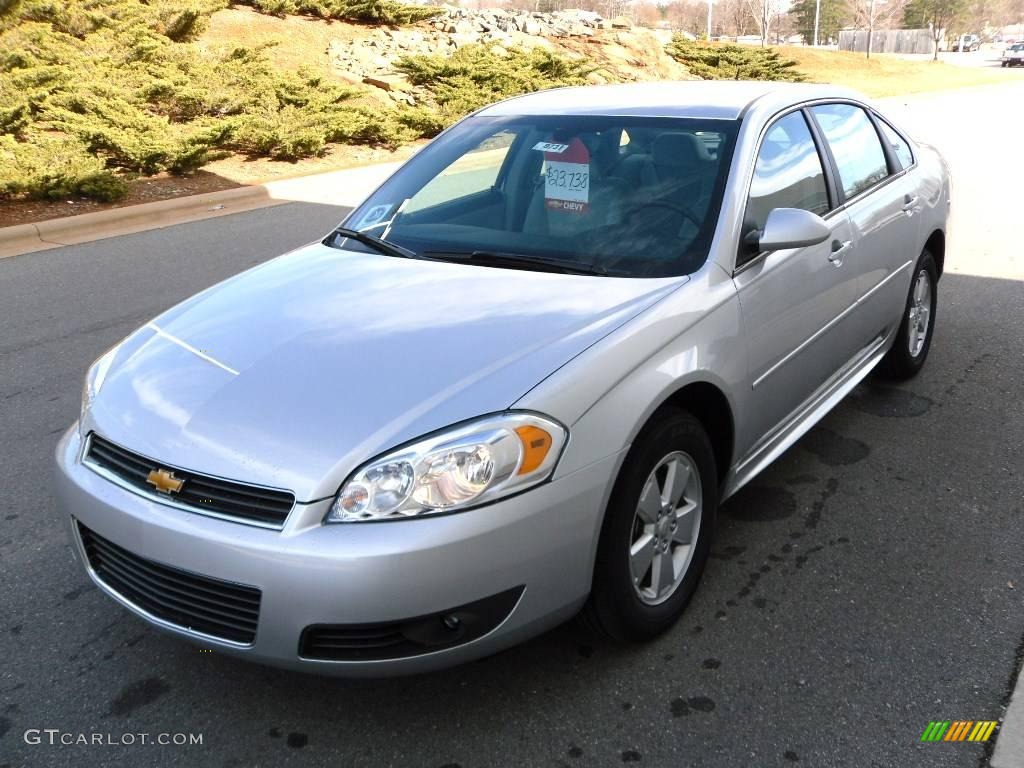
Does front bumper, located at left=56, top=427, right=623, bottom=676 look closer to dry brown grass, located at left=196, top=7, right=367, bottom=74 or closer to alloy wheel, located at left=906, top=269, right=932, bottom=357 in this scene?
alloy wheel, located at left=906, top=269, right=932, bottom=357

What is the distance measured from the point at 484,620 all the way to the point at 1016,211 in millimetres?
9558

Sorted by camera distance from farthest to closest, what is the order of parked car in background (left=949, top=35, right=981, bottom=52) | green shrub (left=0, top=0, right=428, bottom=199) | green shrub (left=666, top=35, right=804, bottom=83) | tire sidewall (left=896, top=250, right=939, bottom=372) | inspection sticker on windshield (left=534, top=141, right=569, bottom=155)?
1. parked car in background (left=949, top=35, right=981, bottom=52)
2. green shrub (left=666, top=35, right=804, bottom=83)
3. green shrub (left=0, top=0, right=428, bottom=199)
4. tire sidewall (left=896, top=250, right=939, bottom=372)
5. inspection sticker on windshield (left=534, top=141, right=569, bottom=155)

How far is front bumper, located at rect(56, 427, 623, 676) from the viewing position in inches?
90.0

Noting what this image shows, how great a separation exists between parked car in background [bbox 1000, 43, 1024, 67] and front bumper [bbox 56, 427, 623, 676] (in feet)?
220

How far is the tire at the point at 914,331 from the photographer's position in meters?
4.94

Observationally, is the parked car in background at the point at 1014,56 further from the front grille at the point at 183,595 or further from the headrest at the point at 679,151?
the front grille at the point at 183,595

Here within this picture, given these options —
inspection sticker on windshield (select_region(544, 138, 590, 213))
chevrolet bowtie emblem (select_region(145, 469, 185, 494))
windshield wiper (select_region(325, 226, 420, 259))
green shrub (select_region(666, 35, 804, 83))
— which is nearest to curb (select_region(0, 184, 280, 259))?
windshield wiper (select_region(325, 226, 420, 259))

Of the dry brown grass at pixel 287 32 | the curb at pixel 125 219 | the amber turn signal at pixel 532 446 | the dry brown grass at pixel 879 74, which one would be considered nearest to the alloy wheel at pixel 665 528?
the amber turn signal at pixel 532 446

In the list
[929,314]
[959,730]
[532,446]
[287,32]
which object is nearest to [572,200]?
[532,446]

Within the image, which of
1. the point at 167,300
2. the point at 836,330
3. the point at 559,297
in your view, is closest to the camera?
the point at 559,297

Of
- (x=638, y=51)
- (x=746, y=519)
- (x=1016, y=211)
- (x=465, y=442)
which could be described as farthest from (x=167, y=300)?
(x=638, y=51)

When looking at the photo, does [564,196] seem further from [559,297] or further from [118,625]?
[118,625]

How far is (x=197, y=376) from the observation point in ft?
9.21

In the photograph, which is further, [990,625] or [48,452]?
[48,452]
